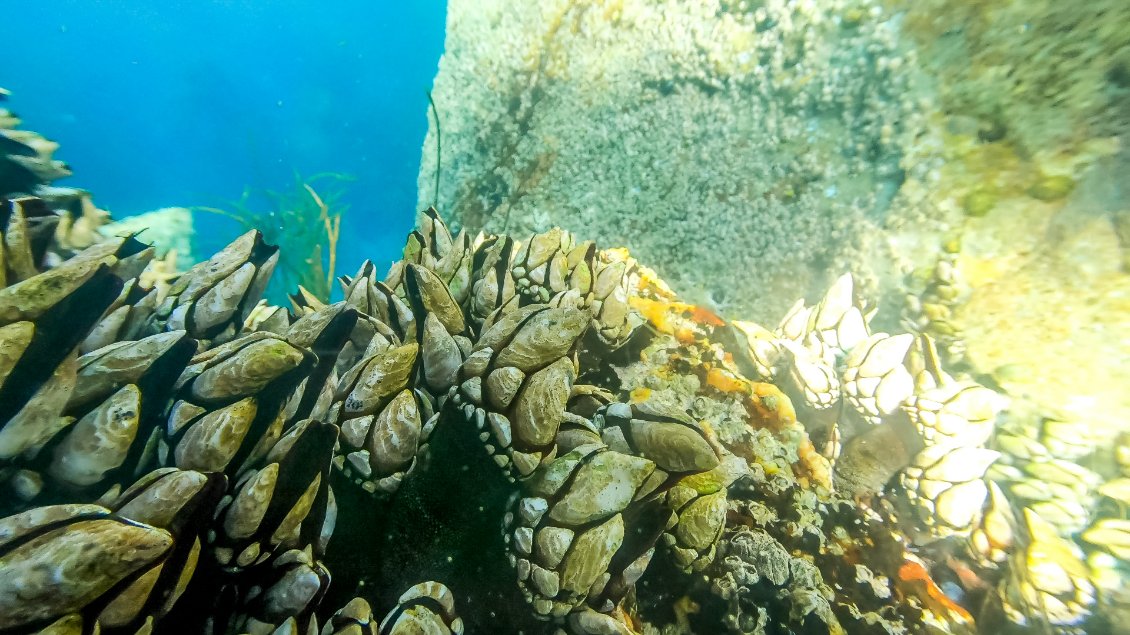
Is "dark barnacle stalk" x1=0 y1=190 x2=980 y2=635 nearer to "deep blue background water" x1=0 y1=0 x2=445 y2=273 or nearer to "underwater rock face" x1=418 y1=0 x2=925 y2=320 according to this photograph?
"underwater rock face" x1=418 y1=0 x2=925 y2=320

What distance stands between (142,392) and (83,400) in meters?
0.14

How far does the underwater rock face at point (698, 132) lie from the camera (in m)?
3.38

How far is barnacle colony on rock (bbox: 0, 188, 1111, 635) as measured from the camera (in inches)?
41.2

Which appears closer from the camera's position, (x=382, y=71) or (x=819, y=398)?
(x=819, y=398)

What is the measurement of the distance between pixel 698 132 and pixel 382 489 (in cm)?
374

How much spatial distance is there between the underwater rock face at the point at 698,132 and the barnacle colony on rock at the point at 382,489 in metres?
2.26

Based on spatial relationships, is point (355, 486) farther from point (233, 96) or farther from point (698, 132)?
point (233, 96)

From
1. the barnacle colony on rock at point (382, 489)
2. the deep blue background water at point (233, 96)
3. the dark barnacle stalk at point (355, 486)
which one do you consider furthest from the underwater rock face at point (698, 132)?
the deep blue background water at point (233, 96)

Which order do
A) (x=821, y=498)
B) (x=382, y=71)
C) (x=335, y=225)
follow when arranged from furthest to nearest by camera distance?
1. (x=382, y=71)
2. (x=335, y=225)
3. (x=821, y=498)

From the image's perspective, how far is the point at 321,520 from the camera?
1.19m

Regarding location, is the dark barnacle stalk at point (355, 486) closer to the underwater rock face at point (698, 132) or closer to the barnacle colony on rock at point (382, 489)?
the barnacle colony on rock at point (382, 489)

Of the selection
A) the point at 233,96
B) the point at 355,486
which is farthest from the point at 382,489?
the point at 233,96

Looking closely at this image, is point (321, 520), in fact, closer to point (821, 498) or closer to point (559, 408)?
point (559, 408)

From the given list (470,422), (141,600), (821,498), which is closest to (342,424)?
(470,422)
